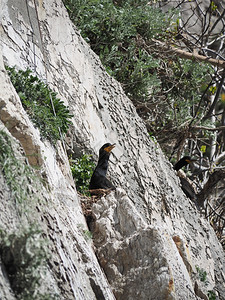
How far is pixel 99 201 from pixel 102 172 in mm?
842

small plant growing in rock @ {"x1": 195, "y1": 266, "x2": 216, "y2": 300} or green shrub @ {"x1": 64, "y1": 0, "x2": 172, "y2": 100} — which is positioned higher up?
green shrub @ {"x1": 64, "y1": 0, "x2": 172, "y2": 100}

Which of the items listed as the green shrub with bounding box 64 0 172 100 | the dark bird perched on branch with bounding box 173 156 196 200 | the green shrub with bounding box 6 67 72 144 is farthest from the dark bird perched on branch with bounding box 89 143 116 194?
the dark bird perched on branch with bounding box 173 156 196 200

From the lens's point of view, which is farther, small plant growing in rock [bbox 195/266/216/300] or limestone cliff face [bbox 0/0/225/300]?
small plant growing in rock [bbox 195/266/216/300]

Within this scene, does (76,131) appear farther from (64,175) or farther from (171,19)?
(171,19)

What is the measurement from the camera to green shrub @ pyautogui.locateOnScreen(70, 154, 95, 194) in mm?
5215

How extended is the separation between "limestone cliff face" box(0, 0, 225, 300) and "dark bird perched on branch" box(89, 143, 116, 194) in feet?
0.75

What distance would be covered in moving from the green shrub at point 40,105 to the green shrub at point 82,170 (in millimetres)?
689

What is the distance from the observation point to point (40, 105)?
4480 millimetres

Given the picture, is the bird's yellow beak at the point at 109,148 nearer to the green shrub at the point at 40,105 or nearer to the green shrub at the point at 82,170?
the green shrub at the point at 82,170

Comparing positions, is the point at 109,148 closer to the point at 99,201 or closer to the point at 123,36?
the point at 99,201

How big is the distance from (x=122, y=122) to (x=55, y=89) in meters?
1.18

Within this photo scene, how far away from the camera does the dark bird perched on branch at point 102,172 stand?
507 cm

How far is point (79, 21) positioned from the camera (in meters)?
7.24

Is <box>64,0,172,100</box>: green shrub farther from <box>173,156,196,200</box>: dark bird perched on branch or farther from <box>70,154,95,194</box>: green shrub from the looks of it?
<box>70,154,95,194</box>: green shrub
